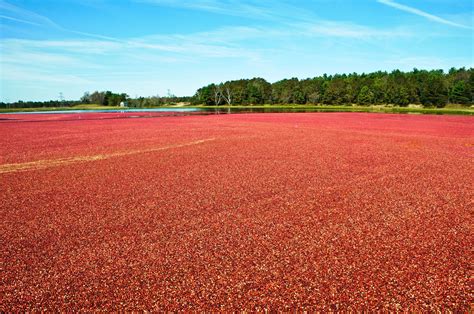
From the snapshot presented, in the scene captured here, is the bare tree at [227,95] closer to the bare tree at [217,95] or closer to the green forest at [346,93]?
the green forest at [346,93]

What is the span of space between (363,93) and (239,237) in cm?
11645

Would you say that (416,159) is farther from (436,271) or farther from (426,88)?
(426,88)

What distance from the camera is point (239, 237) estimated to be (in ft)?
23.9

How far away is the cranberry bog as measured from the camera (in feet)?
16.8

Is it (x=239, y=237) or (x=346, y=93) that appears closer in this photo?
(x=239, y=237)

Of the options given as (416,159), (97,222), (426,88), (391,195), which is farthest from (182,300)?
(426,88)

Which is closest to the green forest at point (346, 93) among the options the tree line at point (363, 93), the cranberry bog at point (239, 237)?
the tree line at point (363, 93)

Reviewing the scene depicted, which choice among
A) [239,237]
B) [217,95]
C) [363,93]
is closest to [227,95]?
[217,95]

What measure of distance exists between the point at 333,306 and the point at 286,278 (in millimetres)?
981

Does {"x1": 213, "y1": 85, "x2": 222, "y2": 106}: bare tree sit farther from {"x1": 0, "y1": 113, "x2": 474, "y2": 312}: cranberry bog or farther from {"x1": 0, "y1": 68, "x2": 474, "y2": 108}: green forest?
{"x1": 0, "y1": 113, "x2": 474, "y2": 312}: cranberry bog

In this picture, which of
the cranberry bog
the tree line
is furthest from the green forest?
the cranberry bog

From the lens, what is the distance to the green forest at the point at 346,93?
99.4m

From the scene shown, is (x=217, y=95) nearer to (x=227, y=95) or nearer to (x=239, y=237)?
(x=227, y=95)

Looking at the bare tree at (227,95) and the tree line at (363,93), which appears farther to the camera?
the bare tree at (227,95)
